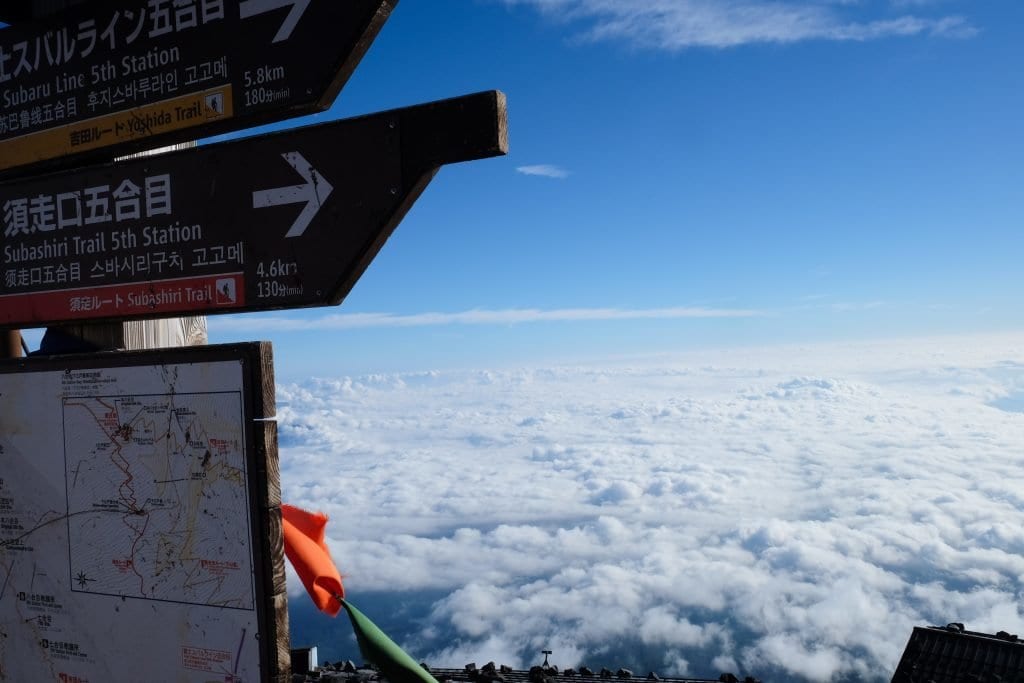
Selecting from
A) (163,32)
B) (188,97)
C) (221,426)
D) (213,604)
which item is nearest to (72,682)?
(213,604)

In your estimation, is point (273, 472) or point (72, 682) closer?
point (273, 472)

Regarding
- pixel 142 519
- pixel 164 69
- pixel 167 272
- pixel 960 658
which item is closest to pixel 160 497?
pixel 142 519

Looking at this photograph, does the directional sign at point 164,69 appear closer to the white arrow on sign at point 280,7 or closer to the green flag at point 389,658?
the white arrow on sign at point 280,7

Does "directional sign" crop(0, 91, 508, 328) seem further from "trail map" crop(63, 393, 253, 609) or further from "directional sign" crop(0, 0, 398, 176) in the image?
"trail map" crop(63, 393, 253, 609)

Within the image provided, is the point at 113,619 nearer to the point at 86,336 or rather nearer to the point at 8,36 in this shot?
the point at 86,336

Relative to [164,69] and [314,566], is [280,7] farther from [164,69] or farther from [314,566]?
[314,566]

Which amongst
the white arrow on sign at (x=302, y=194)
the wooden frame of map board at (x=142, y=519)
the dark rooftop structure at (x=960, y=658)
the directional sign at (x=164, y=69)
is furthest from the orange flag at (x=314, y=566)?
the dark rooftop structure at (x=960, y=658)

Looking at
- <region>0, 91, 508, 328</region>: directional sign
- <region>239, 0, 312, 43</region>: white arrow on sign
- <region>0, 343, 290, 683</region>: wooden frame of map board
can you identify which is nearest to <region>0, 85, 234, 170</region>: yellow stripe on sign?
<region>0, 91, 508, 328</region>: directional sign

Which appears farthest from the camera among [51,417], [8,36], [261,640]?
[8,36]
